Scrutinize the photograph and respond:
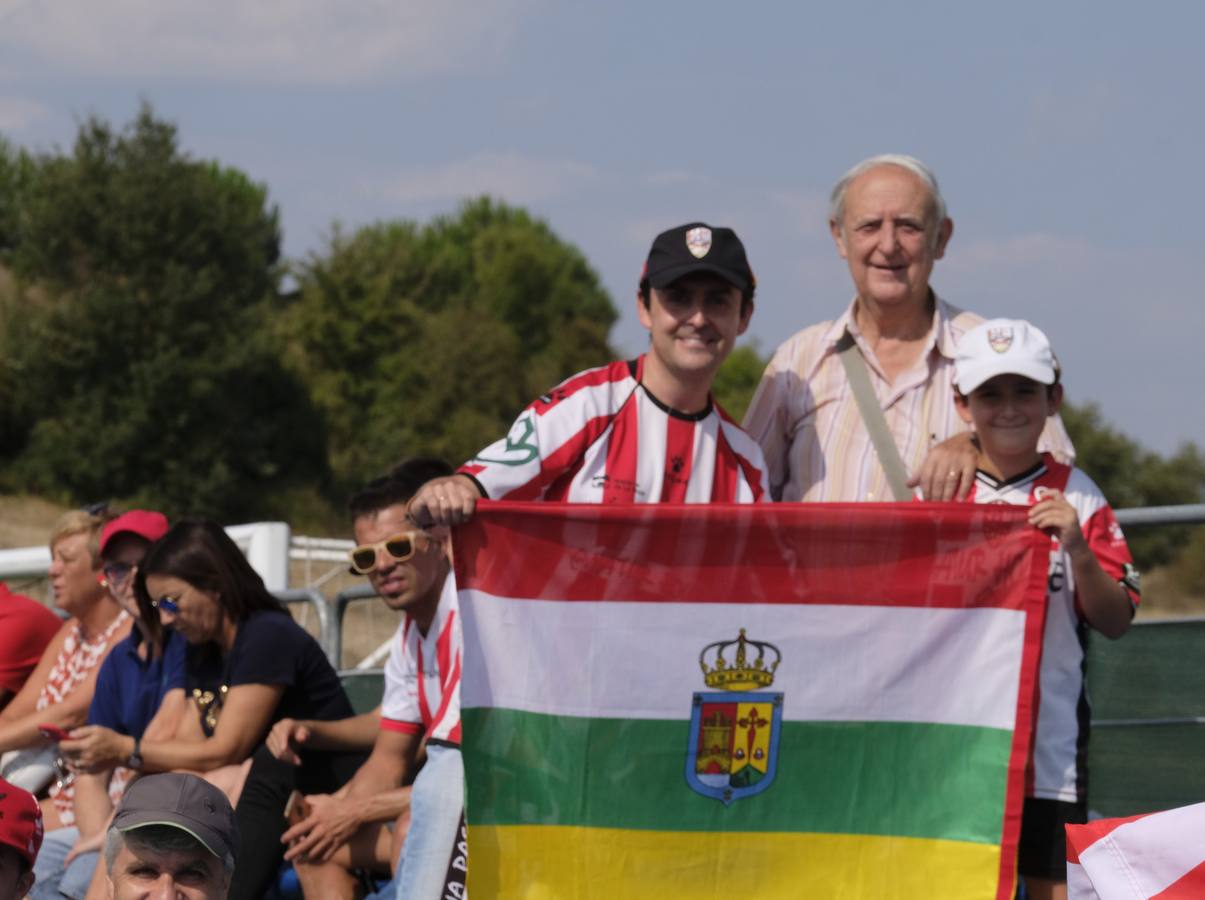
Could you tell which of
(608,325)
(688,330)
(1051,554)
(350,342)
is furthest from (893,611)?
(608,325)

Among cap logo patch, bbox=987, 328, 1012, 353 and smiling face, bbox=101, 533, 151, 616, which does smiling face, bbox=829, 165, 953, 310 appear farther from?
smiling face, bbox=101, 533, 151, 616

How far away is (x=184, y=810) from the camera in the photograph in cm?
373

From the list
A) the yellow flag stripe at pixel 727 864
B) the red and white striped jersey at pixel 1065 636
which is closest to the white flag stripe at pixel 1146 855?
the red and white striped jersey at pixel 1065 636

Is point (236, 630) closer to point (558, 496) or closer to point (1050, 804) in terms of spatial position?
point (558, 496)

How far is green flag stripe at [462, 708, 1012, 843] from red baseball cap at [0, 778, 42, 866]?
113 cm

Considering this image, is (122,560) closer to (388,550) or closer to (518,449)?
(388,550)

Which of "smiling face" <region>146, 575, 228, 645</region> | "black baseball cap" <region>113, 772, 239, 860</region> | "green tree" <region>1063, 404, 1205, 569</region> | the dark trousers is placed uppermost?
"green tree" <region>1063, 404, 1205, 569</region>

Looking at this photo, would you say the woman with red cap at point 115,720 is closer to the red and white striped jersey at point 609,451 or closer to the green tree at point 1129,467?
the red and white striped jersey at point 609,451

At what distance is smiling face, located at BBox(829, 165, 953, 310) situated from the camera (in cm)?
518

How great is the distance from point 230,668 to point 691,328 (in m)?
2.18

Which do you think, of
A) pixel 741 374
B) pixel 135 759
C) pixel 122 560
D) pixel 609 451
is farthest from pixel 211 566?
pixel 741 374

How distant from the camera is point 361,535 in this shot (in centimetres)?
588

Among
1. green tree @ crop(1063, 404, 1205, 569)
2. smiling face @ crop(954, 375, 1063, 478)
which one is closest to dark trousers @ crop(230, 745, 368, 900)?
smiling face @ crop(954, 375, 1063, 478)

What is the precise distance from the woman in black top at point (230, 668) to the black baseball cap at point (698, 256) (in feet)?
6.56
